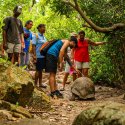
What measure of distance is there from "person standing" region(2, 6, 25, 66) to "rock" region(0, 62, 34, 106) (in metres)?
1.66

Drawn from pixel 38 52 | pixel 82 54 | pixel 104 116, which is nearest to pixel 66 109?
pixel 38 52

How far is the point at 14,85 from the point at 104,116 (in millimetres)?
2266

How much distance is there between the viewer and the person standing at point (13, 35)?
857 centimetres

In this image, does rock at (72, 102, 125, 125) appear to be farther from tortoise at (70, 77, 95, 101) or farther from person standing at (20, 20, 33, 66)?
person standing at (20, 20, 33, 66)

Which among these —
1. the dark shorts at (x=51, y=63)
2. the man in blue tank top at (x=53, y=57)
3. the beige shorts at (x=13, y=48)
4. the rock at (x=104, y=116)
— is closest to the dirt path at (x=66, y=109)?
the man in blue tank top at (x=53, y=57)

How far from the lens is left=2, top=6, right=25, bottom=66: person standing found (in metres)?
8.57

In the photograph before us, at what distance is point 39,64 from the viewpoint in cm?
966

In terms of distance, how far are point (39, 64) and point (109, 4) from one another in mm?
2391

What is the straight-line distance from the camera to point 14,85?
6.48 meters

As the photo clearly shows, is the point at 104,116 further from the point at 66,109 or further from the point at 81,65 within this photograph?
the point at 81,65

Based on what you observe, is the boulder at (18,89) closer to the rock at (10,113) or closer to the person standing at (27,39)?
the rock at (10,113)

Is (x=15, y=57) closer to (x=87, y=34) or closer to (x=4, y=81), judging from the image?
(x=4, y=81)

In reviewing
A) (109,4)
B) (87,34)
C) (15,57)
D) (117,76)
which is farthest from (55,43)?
(87,34)

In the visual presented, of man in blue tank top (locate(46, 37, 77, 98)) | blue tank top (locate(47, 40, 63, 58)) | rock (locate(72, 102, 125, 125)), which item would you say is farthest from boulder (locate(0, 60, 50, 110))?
rock (locate(72, 102, 125, 125))
